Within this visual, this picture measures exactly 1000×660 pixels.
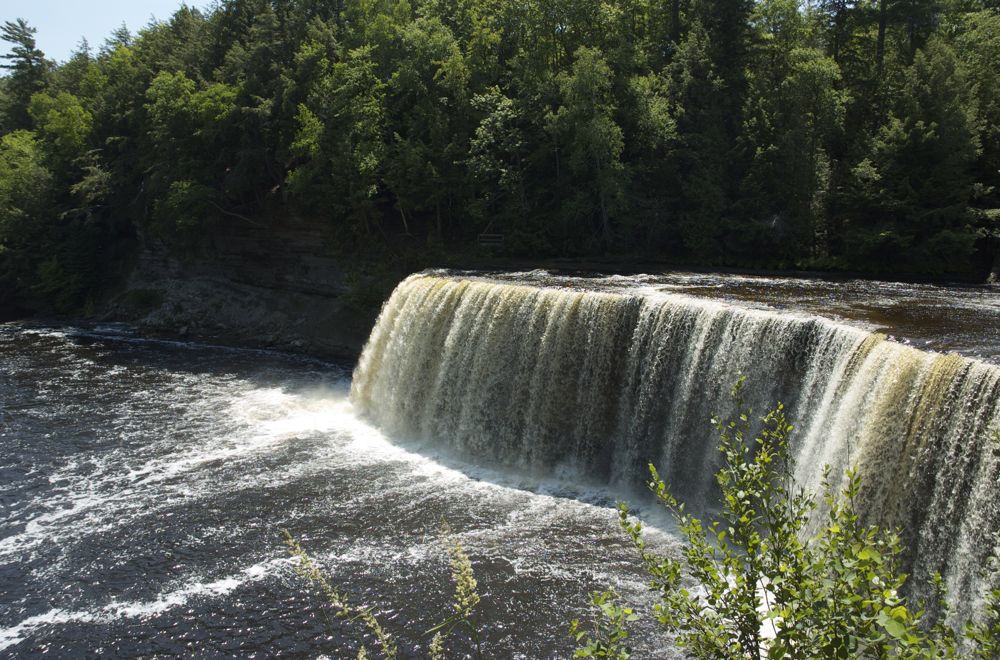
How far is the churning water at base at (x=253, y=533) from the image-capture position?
11.1 m

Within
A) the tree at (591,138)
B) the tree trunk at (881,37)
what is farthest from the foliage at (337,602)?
the tree trunk at (881,37)

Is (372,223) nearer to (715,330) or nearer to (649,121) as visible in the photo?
(649,121)

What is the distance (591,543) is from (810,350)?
5.31 m

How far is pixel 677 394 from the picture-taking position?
15164 mm

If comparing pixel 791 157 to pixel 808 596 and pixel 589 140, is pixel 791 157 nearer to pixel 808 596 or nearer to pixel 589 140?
pixel 589 140

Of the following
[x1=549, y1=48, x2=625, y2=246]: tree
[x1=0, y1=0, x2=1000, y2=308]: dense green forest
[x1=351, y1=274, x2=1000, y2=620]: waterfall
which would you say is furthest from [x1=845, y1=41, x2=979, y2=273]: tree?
[x1=351, y1=274, x2=1000, y2=620]: waterfall

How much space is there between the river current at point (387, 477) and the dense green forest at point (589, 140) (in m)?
4.65

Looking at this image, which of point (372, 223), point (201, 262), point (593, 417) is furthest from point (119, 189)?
point (593, 417)

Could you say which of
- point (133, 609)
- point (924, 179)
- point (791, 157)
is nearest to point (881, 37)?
point (791, 157)

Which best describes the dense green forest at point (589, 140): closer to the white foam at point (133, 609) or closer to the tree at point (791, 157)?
the tree at point (791, 157)

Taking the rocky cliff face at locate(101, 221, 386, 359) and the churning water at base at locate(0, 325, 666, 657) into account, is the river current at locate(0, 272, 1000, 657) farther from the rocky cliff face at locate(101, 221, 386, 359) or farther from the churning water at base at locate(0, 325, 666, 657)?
the rocky cliff face at locate(101, 221, 386, 359)

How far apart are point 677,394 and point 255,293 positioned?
69.8 feet

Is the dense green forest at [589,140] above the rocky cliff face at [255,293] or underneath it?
above

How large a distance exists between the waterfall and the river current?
0.07 metres
